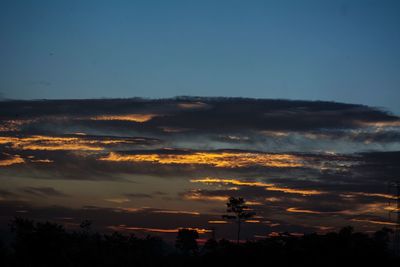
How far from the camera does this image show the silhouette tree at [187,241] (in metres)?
153

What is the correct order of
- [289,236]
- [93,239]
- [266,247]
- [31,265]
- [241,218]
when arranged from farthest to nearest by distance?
[93,239] → [241,218] → [289,236] → [266,247] → [31,265]

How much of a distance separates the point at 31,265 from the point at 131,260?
61.4 ft

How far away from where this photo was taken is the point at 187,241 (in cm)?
15288

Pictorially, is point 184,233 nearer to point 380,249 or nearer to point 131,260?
point 131,260

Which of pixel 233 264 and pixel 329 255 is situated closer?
pixel 329 255

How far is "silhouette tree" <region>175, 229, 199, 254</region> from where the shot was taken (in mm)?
152625

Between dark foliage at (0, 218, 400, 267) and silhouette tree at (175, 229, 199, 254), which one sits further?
silhouette tree at (175, 229, 199, 254)

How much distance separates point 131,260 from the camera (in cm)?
8481

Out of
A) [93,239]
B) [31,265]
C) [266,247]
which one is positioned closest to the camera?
[31,265]

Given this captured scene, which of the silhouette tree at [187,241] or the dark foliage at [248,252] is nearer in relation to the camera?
the dark foliage at [248,252]

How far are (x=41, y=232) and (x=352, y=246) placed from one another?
124 feet

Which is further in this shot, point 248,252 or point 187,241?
point 187,241

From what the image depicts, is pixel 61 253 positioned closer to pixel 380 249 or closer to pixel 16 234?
pixel 16 234

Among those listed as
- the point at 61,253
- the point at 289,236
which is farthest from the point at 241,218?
the point at 61,253
